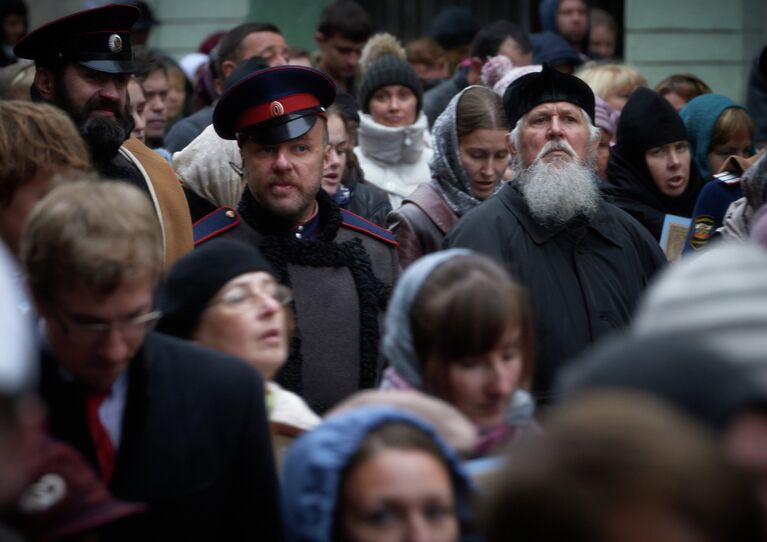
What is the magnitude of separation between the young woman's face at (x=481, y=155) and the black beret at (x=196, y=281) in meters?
2.51

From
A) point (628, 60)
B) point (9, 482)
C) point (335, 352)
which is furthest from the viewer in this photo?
point (628, 60)

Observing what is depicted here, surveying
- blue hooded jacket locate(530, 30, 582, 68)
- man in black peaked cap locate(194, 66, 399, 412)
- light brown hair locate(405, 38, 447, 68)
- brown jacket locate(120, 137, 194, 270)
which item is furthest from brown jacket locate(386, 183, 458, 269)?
light brown hair locate(405, 38, 447, 68)

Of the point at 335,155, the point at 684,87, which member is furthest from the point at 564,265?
the point at 684,87

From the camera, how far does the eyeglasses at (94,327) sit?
115 inches

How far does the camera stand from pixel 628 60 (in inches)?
508

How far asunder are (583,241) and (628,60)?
26.8 ft

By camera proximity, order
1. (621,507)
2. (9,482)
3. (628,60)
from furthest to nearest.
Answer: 1. (628,60)
2. (9,482)
3. (621,507)

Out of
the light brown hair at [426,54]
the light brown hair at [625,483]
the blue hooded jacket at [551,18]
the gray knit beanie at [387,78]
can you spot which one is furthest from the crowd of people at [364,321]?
the blue hooded jacket at [551,18]

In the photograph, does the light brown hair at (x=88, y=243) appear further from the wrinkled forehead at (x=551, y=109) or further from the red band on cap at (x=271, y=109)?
the wrinkled forehead at (x=551, y=109)

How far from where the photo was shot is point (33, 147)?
380 centimetres

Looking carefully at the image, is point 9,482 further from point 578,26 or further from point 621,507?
point 578,26

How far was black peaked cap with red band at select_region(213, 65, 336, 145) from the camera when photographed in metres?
4.97

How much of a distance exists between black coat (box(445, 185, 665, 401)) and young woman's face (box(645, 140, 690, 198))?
1.78 metres

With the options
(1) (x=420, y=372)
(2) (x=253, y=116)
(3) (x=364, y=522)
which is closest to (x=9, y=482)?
(3) (x=364, y=522)
